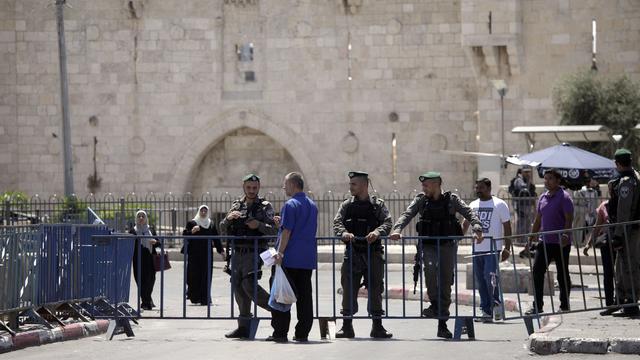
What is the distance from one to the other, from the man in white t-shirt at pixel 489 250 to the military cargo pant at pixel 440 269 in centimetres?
26

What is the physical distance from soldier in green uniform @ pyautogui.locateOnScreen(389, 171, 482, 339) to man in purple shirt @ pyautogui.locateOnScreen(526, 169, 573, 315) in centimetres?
68

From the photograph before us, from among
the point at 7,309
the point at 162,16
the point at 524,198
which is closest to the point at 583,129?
the point at 524,198

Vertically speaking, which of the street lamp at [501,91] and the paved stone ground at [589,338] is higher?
the street lamp at [501,91]

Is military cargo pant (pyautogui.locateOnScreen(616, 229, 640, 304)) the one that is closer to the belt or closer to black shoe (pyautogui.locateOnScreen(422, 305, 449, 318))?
black shoe (pyautogui.locateOnScreen(422, 305, 449, 318))

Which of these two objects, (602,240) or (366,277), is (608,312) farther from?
(366,277)

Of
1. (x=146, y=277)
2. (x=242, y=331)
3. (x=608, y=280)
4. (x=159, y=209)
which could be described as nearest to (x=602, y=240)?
(x=608, y=280)

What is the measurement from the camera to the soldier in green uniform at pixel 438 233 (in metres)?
12.5

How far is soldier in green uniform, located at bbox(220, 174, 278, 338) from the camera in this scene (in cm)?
1273

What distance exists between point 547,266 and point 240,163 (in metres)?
19.4

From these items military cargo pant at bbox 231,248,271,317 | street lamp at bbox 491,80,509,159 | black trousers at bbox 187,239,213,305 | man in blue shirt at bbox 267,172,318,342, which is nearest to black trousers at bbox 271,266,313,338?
man in blue shirt at bbox 267,172,318,342

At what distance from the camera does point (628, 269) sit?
1209 centimetres

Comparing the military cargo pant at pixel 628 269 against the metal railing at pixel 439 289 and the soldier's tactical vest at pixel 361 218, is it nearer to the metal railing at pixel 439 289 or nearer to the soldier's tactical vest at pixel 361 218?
the metal railing at pixel 439 289

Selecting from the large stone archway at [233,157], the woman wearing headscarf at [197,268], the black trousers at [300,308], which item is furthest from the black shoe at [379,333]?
the large stone archway at [233,157]

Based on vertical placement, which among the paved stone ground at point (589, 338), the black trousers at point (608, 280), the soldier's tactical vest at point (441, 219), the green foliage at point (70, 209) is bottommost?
the paved stone ground at point (589, 338)
